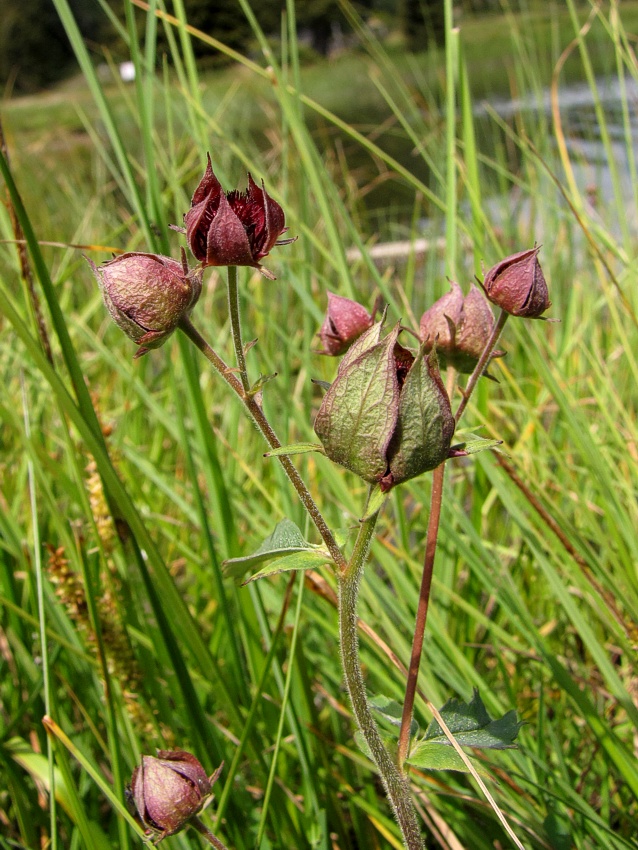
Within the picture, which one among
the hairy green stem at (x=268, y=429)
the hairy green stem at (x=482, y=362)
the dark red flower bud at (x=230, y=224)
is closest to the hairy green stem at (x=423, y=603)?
the hairy green stem at (x=482, y=362)

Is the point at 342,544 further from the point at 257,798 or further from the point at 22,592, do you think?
the point at 22,592

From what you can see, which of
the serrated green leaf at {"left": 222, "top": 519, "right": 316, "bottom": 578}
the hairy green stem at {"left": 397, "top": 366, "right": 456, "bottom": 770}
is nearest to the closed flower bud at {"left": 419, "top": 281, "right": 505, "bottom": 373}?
the hairy green stem at {"left": 397, "top": 366, "right": 456, "bottom": 770}

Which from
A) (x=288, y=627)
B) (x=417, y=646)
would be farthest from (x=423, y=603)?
(x=288, y=627)

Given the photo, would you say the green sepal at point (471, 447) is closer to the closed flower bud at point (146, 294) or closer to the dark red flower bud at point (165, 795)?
the closed flower bud at point (146, 294)

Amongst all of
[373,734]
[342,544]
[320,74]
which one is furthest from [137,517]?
[320,74]

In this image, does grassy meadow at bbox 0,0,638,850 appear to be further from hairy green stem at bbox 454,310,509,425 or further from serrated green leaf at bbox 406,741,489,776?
hairy green stem at bbox 454,310,509,425

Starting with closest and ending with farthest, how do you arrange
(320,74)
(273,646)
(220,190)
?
(220,190) < (273,646) < (320,74)

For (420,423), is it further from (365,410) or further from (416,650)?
(416,650)
